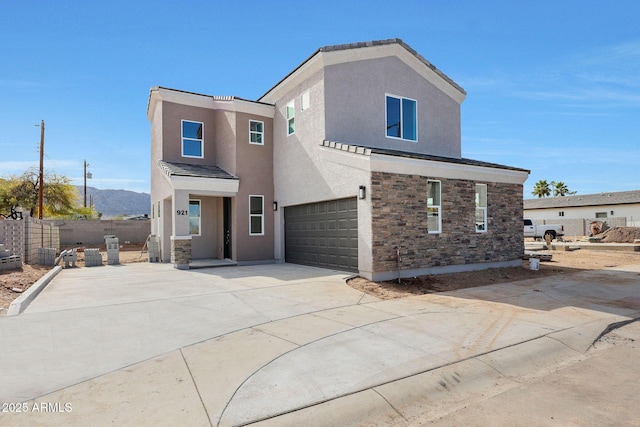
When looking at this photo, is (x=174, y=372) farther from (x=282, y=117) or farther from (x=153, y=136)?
(x=153, y=136)

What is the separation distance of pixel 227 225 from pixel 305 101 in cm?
667

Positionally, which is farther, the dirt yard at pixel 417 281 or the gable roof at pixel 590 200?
the gable roof at pixel 590 200

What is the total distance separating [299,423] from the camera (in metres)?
3.64

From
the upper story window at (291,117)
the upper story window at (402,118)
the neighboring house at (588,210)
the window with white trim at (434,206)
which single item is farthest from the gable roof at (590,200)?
the upper story window at (291,117)

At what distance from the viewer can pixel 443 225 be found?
12.4 meters

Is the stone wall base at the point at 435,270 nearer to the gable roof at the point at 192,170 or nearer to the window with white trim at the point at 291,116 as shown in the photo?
the window with white trim at the point at 291,116

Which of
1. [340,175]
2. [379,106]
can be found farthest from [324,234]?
[379,106]

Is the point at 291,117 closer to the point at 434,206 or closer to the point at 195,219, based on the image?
the point at 195,219

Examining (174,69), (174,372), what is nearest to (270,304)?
(174,372)

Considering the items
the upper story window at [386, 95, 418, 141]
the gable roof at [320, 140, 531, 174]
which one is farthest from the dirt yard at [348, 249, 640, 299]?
the upper story window at [386, 95, 418, 141]

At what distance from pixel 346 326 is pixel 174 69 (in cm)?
1503

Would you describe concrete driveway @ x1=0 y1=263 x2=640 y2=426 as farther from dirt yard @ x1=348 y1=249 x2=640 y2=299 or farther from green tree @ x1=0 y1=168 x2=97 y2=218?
green tree @ x1=0 y1=168 x2=97 y2=218

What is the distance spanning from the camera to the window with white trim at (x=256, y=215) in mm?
16188

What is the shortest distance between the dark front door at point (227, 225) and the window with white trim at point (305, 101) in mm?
5356
